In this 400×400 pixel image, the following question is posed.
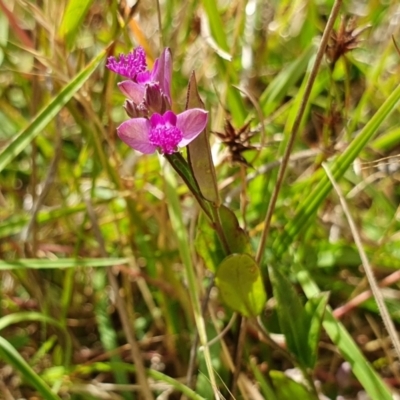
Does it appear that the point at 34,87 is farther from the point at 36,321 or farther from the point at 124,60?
the point at 124,60

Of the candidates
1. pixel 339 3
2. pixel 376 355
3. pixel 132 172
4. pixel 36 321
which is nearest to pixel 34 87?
pixel 132 172

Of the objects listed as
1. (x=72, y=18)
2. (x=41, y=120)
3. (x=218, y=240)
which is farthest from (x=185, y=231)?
(x=72, y=18)

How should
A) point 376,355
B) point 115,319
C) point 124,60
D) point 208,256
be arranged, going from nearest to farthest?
1. point 124,60
2. point 208,256
3. point 376,355
4. point 115,319

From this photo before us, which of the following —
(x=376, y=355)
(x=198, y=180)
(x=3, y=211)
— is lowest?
(x=376, y=355)

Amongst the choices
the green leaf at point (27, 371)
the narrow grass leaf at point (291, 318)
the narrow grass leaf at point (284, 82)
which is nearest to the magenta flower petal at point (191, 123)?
Answer: the narrow grass leaf at point (291, 318)

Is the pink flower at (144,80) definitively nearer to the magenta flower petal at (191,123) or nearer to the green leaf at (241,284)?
the magenta flower petal at (191,123)

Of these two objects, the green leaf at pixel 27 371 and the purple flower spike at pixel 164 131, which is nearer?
the purple flower spike at pixel 164 131
